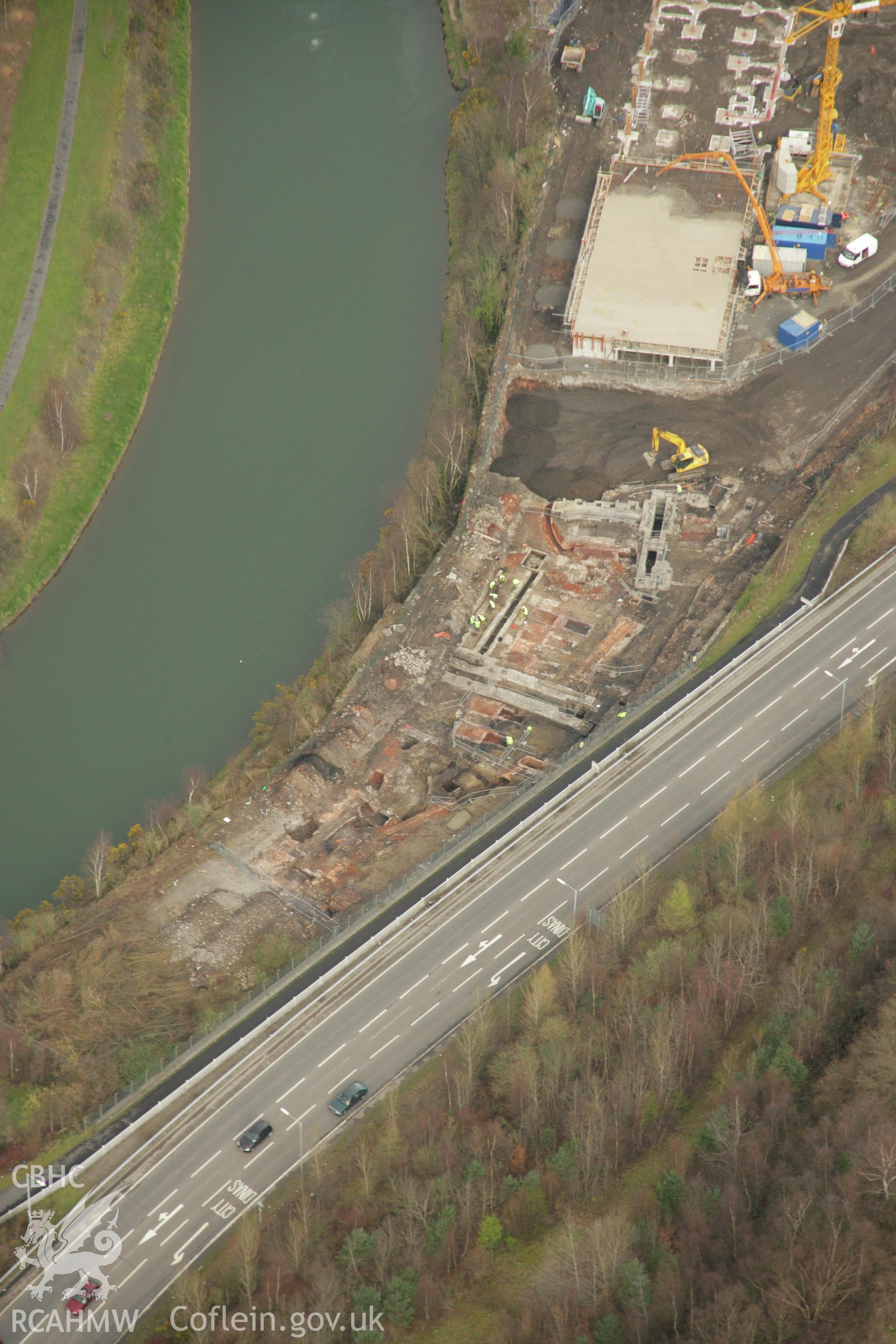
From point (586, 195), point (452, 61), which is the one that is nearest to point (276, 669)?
point (586, 195)

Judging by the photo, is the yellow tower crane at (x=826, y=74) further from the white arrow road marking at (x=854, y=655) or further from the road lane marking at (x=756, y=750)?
the road lane marking at (x=756, y=750)

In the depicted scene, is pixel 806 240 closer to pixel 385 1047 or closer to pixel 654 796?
pixel 654 796

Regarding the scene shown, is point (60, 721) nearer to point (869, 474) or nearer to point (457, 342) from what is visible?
point (457, 342)

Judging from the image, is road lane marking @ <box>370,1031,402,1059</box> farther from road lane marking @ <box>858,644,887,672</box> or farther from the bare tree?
road lane marking @ <box>858,644,887,672</box>

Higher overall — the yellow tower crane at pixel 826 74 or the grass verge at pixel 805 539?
the yellow tower crane at pixel 826 74

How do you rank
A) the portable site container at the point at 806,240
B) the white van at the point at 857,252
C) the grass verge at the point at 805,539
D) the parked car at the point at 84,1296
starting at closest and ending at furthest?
1. the parked car at the point at 84,1296
2. the grass verge at the point at 805,539
3. the white van at the point at 857,252
4. the portable site container at the point at 806,240

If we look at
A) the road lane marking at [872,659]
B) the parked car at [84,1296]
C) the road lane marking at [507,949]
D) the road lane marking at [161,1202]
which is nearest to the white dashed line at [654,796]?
the road lane marking at [507,949]
